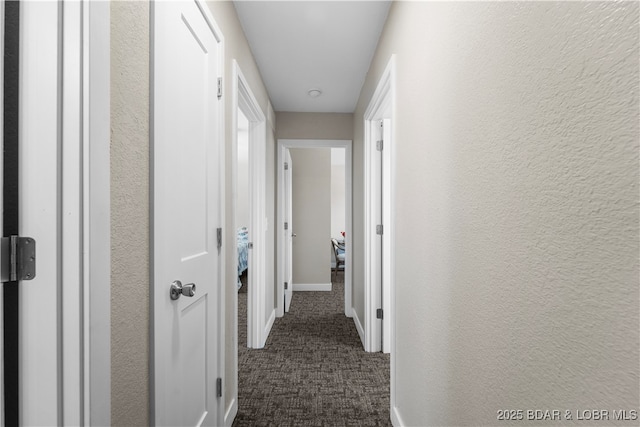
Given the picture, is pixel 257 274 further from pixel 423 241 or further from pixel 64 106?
pixel 64 106

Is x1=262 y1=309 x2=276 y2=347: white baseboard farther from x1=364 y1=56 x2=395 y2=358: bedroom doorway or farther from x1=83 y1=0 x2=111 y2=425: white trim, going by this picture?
x1=83 y1=0 x2=111 y2=425: white trim

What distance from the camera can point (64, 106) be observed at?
706 millimetres

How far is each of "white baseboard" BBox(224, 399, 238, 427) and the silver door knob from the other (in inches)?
37.1

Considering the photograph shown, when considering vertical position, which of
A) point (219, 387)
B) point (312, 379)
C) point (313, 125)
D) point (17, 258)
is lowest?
point (312, 379)

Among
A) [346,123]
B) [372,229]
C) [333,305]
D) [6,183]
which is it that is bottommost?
[333,305]

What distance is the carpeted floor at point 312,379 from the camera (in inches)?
80.1

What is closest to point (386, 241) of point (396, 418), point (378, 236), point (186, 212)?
point (378, 236)

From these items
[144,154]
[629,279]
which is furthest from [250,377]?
[629,279]

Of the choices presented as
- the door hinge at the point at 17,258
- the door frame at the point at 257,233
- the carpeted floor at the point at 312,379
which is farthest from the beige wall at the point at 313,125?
the door hinge at the point at 17,258

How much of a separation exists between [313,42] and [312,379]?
2.27m

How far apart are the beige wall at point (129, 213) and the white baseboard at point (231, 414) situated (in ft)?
2.91

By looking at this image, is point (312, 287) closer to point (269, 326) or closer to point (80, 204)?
point (269, 326)

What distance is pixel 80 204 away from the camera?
0.74 meters

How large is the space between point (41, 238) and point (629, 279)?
967mm
